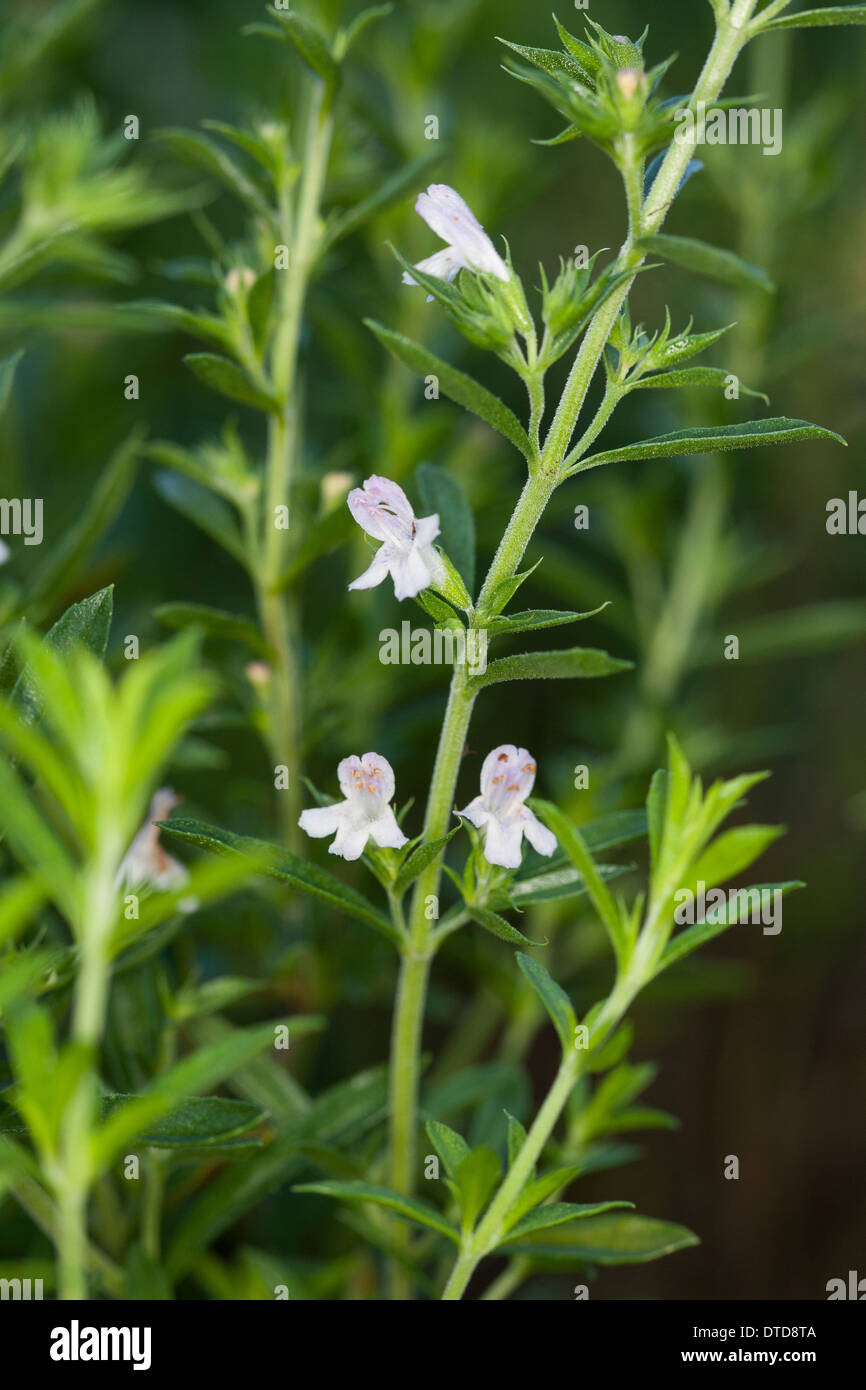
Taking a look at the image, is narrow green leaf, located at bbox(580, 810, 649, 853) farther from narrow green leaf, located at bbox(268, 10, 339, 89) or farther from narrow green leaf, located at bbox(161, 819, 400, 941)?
narrow green leaf, located at bbox(268, 10, 339, 89)

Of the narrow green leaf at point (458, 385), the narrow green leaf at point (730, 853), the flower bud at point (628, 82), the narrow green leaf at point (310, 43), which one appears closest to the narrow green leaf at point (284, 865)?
the narrow green leaf at point (730, 853)

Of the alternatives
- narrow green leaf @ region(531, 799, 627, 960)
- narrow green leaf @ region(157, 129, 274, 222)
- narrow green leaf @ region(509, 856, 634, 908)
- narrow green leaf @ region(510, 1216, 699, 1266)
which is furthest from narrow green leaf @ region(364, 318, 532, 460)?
narrow green leaf @ region(510, 1216, 699, 1266)

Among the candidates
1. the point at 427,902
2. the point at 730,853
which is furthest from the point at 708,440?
the point at 427,902

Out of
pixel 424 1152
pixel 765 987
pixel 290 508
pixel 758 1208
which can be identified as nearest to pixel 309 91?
pixel 290 508

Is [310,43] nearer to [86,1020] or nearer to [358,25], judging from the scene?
[358,25]

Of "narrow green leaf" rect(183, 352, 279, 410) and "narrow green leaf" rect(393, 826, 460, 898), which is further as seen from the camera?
"narrow green leaf" rect(183, 352, 279, 410)
